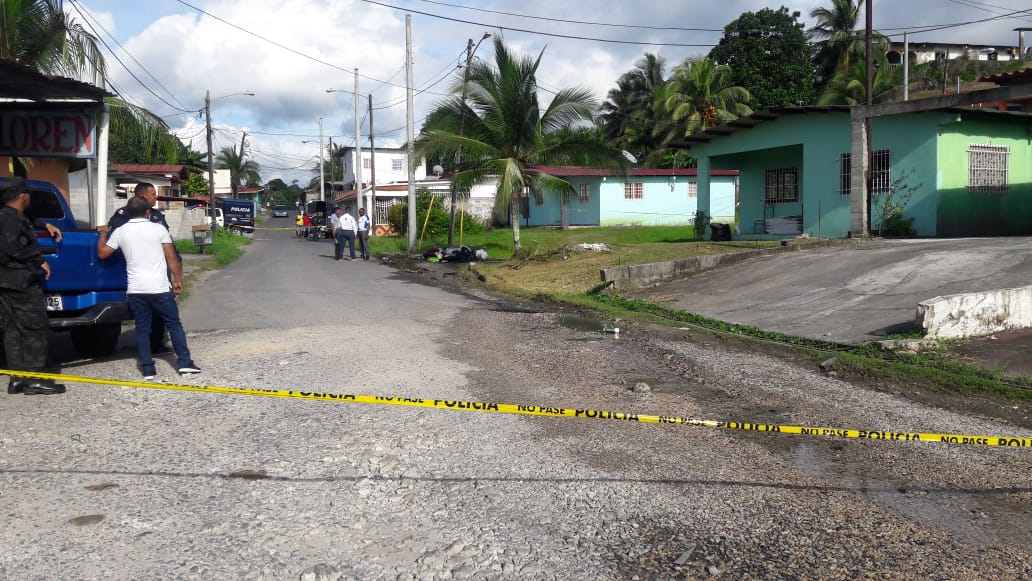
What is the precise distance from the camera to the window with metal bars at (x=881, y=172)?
20234mm

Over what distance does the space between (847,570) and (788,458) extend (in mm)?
1686

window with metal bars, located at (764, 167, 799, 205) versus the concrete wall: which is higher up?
window with metal bars, located at (764, 167, 799, 205)

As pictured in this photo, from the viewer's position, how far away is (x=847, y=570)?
3.64 metres

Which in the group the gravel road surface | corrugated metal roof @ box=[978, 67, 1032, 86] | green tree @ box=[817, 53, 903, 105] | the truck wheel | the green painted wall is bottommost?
the gravel road surface

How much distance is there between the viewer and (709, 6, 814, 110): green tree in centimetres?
4750

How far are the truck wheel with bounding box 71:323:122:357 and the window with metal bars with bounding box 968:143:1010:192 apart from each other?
1888 cm

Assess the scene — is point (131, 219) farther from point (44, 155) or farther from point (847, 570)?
point (847, 570)

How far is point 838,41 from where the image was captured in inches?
1930

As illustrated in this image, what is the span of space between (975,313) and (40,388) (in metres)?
9.17

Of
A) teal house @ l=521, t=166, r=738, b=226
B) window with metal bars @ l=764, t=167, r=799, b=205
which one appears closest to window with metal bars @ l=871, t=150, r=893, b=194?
window with metal bars @ l=764, t=167, r=799, b=205

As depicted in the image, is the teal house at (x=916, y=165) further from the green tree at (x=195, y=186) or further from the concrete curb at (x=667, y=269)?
the green tree at (x=195, y=186)

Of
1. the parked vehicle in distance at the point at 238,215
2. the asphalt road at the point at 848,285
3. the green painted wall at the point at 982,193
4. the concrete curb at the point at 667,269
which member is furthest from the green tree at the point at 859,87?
the parked vehicle in distance at the point at 238,215

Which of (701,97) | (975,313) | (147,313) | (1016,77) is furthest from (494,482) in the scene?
(701,97)

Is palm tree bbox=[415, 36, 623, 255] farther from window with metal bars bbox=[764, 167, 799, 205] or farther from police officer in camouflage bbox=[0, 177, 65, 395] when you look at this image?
police officer in camouflage bbox=[0, 177, 65, 395]
